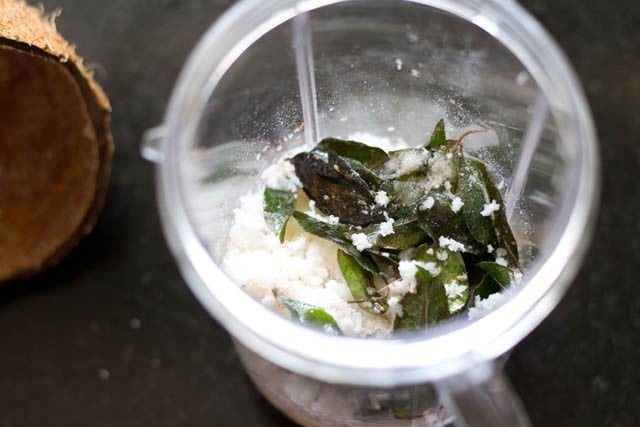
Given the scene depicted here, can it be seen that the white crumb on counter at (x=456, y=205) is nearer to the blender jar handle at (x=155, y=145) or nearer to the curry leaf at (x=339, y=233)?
the curry leaf at (x=339, y=233)

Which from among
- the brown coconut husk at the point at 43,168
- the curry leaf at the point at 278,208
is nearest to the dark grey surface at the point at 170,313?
the brown coconut husk at the point at 43,168

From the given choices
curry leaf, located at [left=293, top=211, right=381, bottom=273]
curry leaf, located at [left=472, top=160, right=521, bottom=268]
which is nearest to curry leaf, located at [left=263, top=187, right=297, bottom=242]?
curry leaf, located at [left=293, top=211, right=381, bottom=273]

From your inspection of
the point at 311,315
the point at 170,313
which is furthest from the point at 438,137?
the point at 170,313

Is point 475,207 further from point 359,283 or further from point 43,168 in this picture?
point 43,168

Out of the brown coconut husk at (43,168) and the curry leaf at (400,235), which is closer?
the curry leaf at (400,235)

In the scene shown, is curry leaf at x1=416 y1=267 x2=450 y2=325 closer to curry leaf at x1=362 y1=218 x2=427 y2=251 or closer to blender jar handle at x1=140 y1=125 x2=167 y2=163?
curry leaf at x1=362 y1=218 x2=427 y2=251

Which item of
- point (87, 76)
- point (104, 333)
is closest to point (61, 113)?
point (87, 76)

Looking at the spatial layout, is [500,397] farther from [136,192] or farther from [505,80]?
[136,192]
